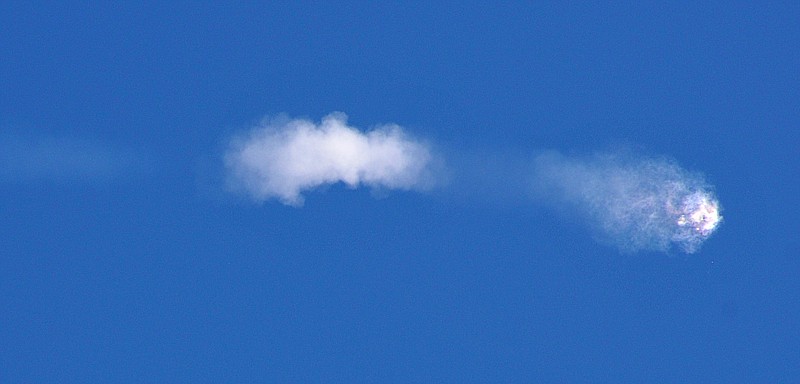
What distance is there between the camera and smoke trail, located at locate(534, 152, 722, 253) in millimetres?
11703

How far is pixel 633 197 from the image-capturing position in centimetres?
1185

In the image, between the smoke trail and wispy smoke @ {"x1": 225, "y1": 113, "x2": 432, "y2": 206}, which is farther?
wispy smoke @ {"x1": 225, "y1": 113, "x2": 432, "y2": 206}

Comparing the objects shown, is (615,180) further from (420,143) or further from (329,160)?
(329,160)

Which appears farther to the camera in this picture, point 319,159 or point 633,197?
point 319,159

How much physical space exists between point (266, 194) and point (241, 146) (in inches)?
24.6

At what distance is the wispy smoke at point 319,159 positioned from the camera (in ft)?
39.2

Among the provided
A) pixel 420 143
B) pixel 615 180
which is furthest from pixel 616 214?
pixel 420 143

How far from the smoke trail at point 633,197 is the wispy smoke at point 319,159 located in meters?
1.53

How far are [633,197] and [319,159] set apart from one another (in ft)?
11.8

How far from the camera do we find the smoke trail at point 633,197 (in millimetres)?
11703

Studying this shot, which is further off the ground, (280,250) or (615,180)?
(615,180)

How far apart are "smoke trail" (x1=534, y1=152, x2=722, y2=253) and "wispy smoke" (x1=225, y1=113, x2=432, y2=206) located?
1.53 metres

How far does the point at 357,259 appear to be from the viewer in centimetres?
1198

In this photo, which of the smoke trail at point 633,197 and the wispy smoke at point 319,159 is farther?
the wispy smoke at point 319,159
